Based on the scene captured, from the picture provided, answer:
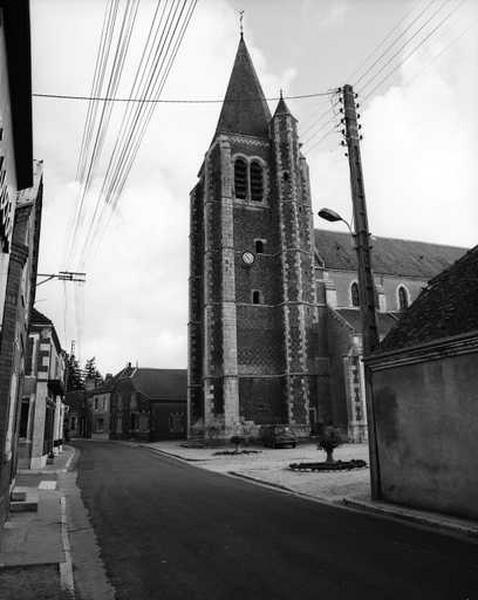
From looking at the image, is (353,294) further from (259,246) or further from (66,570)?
(66,570)

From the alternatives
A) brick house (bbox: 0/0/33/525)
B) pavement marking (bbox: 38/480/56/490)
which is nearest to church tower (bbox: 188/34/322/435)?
pavement marking (bbox: 38/480/56/490)

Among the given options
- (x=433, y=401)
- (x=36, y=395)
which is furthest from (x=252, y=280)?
(x=433, y=401)

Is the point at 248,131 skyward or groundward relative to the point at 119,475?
skyward

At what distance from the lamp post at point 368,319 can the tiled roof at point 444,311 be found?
546mm

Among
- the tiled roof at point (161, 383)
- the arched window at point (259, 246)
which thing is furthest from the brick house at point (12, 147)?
the tiled roof at point (161, 383)

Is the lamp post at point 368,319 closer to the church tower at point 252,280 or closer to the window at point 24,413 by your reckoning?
the window at point 24,413

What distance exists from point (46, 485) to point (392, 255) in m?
40.1

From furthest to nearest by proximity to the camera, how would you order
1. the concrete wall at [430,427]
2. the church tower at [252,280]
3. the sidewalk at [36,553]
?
the church tower at [252,280] < the concrete wall at [430,427] < the sidewalk at [36,553]

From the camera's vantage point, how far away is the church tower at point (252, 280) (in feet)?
119

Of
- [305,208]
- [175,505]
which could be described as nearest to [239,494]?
[175,505]

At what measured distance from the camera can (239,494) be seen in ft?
45.5

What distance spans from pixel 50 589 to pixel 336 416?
3304 cm

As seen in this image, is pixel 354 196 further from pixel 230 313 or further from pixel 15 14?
pixel 230 313

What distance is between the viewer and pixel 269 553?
7438mm
